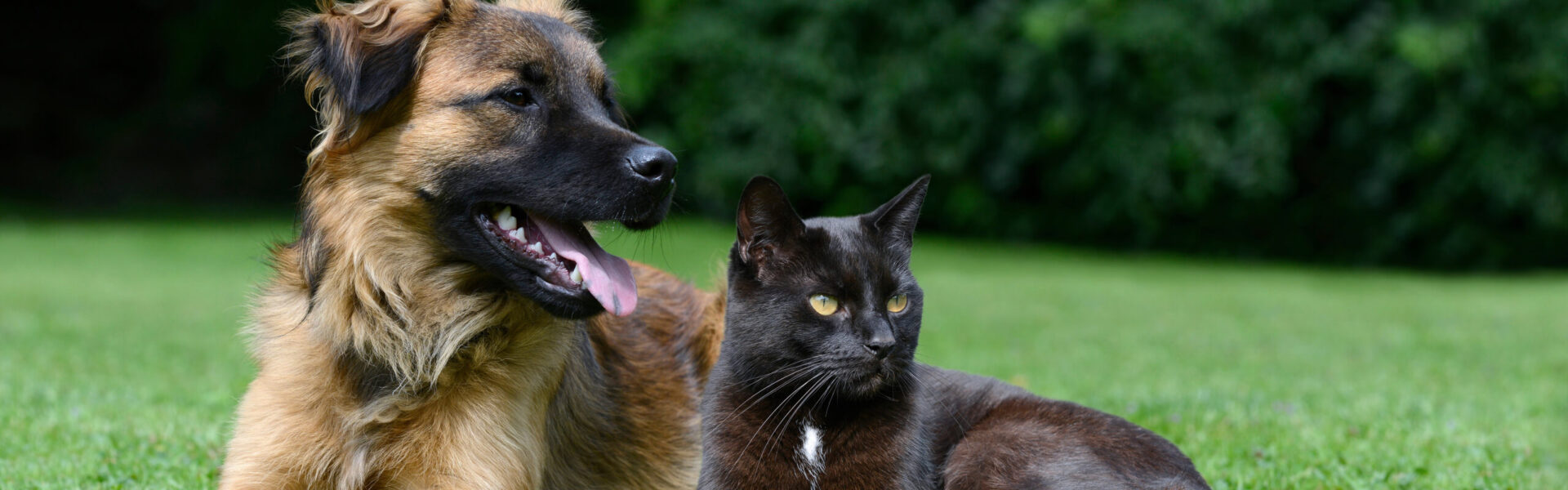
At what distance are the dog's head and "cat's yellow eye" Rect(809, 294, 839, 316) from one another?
543 millimetres

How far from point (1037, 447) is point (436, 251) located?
1.96 metres

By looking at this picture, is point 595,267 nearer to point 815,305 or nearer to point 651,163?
point 651,163

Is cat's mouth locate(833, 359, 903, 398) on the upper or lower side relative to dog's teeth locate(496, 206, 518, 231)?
lower

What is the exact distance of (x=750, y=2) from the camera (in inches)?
786

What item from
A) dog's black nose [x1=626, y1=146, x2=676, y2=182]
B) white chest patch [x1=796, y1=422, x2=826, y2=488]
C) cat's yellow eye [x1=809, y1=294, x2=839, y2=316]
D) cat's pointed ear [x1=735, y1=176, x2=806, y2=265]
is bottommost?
white chest patch [x1=796, y1=422, x2=826, y2=488]

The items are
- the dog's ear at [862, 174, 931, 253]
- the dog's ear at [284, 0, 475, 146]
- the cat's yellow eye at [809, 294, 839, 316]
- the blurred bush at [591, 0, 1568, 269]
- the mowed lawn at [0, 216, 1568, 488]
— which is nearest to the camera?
the dog's ear at [284, 0, 475, 146]

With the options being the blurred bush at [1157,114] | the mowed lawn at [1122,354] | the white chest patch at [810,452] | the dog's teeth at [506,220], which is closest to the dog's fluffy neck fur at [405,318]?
the dog's teeth at [506,220]

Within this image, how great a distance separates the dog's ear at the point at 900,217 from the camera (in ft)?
13.5

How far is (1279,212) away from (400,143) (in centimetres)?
2058

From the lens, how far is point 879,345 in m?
3.67

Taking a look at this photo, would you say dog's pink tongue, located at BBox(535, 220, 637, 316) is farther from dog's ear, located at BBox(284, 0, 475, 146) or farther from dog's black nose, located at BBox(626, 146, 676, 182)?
dog's ear, located at BBox(284, 0, 475, 146)

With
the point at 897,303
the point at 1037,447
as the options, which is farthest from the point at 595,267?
the point at 1037,447

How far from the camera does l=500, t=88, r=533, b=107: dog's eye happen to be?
372cm

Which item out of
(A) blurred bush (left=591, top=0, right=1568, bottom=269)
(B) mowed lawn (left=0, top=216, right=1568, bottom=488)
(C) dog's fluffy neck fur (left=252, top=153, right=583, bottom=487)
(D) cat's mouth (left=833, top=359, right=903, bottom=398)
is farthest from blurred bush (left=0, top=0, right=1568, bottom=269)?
(C) dog's fluffy neck fur (left=252, top=153, right=583, bottom=487)
